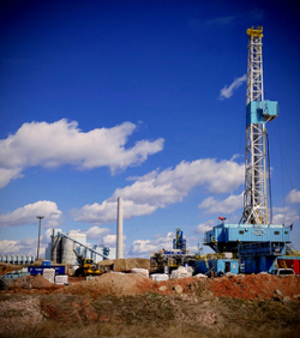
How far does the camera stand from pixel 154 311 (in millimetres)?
17375

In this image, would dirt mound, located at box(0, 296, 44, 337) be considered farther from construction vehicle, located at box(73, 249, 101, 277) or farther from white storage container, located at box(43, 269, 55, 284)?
construction vehicle, located at box(73, 249, 101, 277)

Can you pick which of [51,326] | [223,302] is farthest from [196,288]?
[51,326]

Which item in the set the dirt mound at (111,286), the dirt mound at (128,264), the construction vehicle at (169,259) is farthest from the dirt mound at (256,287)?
the dirt mound at (128,264)

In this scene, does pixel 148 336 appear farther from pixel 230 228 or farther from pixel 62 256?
pixel 62 256

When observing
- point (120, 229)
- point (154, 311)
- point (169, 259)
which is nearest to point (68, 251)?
point (120, 229)

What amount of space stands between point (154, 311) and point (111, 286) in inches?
207

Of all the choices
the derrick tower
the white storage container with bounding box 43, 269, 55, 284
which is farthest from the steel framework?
the white storage container with bounding box 43, 269, 55, 284

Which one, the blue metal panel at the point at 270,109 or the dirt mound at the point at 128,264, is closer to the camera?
the blue metal panel at the point at 270,109

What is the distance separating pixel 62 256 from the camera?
76.9 meters

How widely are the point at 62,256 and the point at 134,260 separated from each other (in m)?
19.7

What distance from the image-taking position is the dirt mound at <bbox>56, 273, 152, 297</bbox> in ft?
70.4

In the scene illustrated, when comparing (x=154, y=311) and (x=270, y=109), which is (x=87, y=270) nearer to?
(x=154, y=311)

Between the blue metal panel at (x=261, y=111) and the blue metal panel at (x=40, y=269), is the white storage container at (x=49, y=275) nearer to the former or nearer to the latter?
the blue metal panel at (x=40, y=269)

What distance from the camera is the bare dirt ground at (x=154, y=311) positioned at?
14820 millimetres
